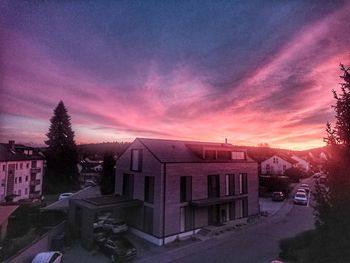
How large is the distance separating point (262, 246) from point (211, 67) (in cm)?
585

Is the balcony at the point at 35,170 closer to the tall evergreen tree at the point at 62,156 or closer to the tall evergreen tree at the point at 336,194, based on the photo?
the tall evergreen tree at the point at 62,156

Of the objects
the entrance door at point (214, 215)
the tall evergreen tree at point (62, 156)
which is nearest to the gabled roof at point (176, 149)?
the entrance door at point (214, 215)

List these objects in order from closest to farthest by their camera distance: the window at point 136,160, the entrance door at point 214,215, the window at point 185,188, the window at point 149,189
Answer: the window at point 149,189
the window at point 185,188
the window at point 136,160
the entrance door at point 214,215

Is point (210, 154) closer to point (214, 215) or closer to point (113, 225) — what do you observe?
point (214, 215)

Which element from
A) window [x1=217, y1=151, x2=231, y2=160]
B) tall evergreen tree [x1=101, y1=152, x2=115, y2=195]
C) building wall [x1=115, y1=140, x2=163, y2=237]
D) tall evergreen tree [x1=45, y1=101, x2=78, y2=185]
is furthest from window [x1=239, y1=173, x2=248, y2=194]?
tall evergreen tree [x1=45, y1=101, x2=78, y2=185]

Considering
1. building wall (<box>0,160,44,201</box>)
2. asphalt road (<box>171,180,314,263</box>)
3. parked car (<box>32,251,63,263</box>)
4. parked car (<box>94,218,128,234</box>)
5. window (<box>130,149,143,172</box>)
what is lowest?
asphalt road (<box>171,180,314,263</box>)

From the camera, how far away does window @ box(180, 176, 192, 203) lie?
29.0ft

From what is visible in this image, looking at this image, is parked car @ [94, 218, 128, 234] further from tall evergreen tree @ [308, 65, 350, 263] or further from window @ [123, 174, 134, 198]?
tall evergreen tree @ [308, 65, 350, 263]

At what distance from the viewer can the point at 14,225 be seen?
867 cm

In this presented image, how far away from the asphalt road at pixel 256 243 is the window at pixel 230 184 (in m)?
1.55

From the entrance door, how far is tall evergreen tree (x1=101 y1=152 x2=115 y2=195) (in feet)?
14.9

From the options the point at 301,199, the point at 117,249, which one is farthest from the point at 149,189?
the point at 301,199

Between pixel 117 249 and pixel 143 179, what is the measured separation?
2722mm

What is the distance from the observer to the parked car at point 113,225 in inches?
323
